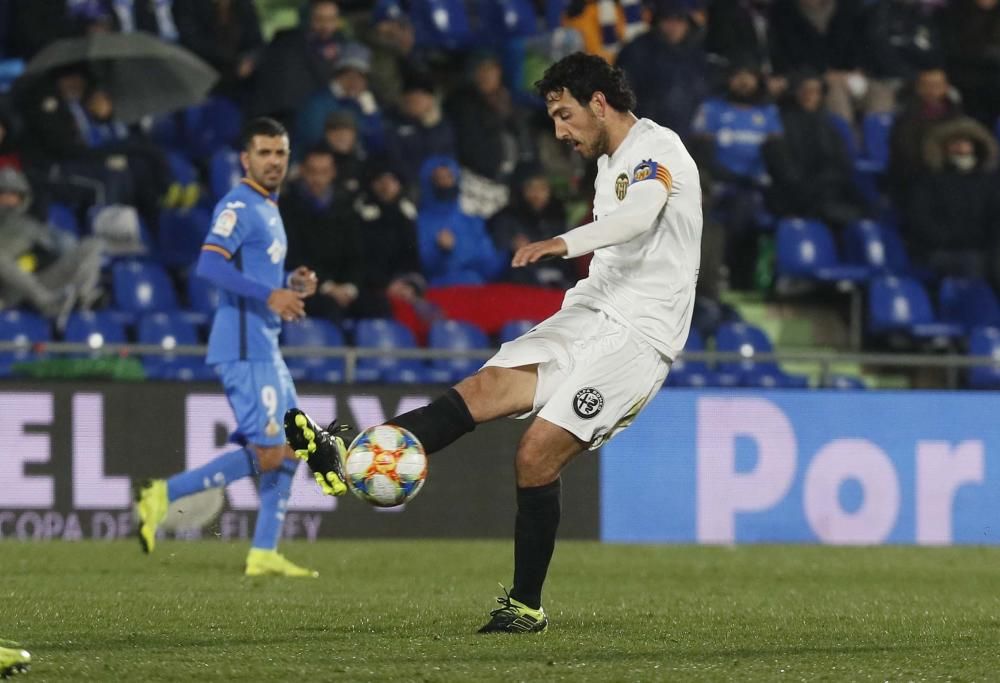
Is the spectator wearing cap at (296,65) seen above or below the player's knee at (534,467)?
above

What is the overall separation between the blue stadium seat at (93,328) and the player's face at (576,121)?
671 cm

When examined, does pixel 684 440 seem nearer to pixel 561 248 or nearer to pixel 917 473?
pixel 917 473

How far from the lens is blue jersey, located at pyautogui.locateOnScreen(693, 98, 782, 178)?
53.2ft

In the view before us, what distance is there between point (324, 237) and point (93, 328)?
1.74m

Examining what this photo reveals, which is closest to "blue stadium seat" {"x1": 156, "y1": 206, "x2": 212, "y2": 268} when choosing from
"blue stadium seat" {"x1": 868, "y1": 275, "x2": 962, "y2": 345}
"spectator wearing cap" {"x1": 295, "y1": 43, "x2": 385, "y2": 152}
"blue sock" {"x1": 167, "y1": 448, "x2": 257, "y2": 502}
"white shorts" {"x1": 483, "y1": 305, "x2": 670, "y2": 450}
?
"spectator wearing cap" {"x1": 295, "y1": 43, "x2": 385, "y2": 152}

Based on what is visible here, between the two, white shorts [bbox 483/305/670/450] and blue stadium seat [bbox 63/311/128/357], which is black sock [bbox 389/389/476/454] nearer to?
white shorts [bbox 483/305/670/450]

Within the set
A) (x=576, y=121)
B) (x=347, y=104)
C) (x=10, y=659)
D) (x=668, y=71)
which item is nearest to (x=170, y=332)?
(x=347, y=104)

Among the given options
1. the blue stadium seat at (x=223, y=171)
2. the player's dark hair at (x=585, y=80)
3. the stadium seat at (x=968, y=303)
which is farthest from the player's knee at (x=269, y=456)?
the stadium seat at (x=968, y=303)

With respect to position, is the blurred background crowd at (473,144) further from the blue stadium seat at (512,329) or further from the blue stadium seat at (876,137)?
Result: the blue stadium seat at (512,329)

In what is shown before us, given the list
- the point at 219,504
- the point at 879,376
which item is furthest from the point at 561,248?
the point at 879,376

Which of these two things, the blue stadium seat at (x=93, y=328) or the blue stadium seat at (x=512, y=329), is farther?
the blue stadium seat at (x=512, y=329)

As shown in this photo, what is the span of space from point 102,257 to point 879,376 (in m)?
5.69

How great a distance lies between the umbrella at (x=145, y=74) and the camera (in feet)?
47.1

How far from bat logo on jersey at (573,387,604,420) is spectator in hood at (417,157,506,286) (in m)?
7.94
